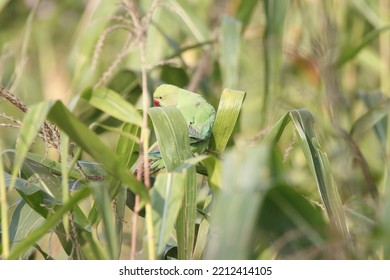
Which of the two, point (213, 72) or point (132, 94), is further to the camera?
point (213, 72)

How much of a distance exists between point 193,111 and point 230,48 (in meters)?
0.85

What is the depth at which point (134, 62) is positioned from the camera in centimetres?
371

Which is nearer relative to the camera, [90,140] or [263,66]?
[90,140]

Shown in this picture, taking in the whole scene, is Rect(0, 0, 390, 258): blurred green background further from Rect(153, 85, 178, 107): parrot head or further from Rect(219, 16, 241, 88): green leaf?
Rect(153, 85, 178, 107): parrot head

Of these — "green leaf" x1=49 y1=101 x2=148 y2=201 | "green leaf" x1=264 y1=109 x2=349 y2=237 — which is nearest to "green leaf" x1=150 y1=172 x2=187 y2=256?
"green leaf" x1=49 y1=101 x2=148 y2=201

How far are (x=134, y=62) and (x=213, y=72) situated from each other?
377mm

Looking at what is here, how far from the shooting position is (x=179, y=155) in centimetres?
193

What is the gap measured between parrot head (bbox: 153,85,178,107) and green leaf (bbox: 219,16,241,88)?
0.69m

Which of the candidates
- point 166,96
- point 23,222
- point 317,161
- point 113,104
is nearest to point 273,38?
point 166,96

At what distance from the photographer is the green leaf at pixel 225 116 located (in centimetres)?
214

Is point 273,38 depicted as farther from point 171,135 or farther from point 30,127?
point 30,127

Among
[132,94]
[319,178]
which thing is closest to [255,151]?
[319,178]

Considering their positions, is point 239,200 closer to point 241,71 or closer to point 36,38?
point 241,71

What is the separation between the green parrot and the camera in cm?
229
